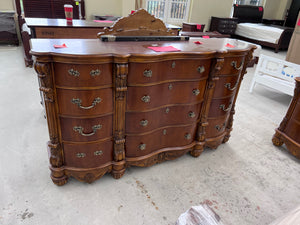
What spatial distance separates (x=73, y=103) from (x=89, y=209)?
75cm

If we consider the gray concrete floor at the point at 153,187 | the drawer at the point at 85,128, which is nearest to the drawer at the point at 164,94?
the drawer at the point at 85,128

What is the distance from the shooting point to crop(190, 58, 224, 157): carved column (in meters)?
1.74

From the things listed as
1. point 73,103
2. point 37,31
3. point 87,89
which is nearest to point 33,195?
point 73,103

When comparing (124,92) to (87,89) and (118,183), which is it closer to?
(87,89)

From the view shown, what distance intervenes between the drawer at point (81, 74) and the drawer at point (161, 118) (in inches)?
14.0

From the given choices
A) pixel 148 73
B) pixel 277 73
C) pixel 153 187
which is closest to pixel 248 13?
pixel 277 73

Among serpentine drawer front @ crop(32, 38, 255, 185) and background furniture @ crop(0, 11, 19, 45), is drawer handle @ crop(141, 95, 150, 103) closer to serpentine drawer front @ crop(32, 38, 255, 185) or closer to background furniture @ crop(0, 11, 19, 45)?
serpentine drawer front @ crop(32, 38, 255, 185)

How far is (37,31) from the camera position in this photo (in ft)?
8.84

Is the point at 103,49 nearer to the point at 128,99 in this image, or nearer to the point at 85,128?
the point at 128,99

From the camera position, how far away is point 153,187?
1742mm

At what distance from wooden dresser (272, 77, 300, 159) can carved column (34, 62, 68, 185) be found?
215 cm

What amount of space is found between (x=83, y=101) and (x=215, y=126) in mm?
1295

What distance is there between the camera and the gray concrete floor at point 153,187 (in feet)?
4.91

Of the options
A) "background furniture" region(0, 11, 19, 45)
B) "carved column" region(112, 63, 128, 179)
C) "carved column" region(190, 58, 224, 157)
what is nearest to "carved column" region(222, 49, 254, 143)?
"carved column" region(190, 58, 224, 157)
